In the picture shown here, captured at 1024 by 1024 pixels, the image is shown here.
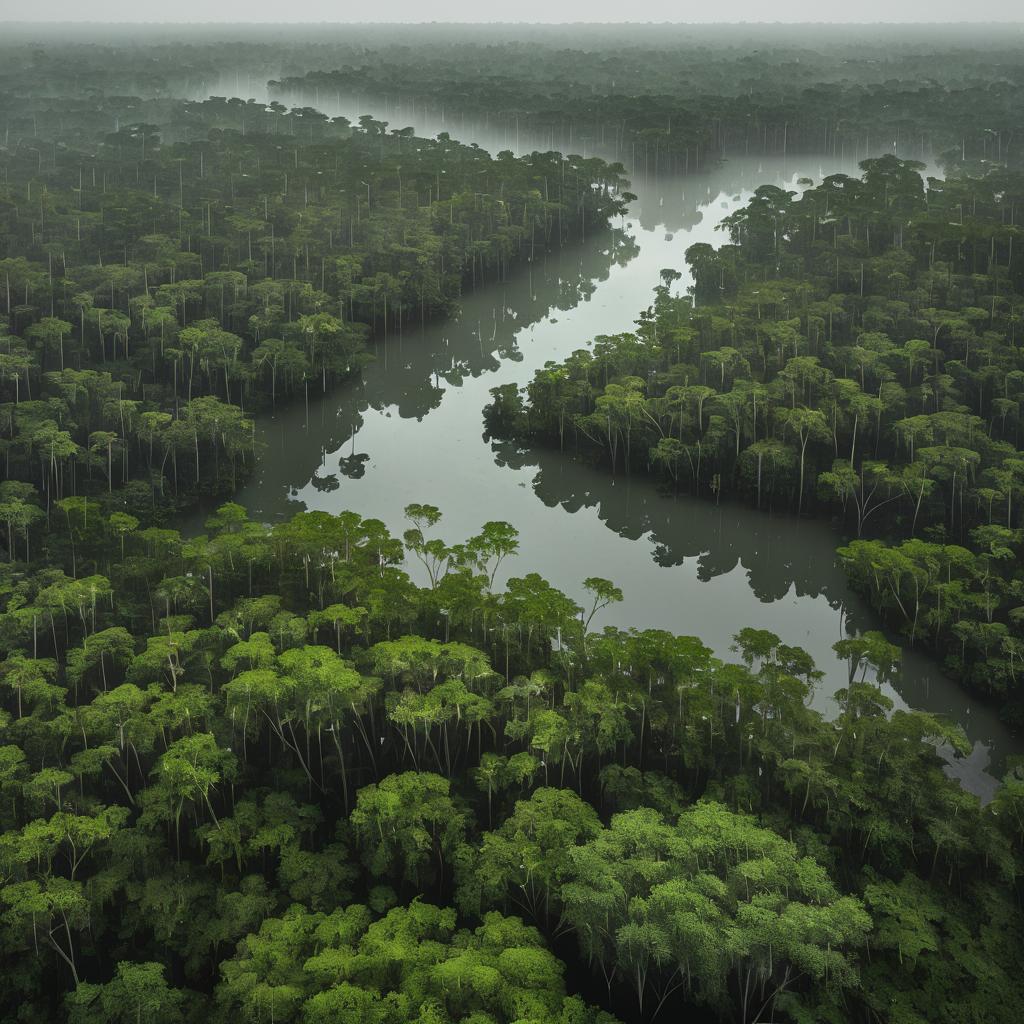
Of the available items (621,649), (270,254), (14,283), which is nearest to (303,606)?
(621,649)

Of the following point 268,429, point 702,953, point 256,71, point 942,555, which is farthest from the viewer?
point 256,71

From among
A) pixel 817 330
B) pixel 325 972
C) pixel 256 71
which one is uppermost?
pixel 256 71

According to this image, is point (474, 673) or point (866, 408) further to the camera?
point (866, 408)

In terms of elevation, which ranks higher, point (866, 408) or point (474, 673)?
point (866, 408)

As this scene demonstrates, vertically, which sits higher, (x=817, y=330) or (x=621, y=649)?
(x=817, y=330)

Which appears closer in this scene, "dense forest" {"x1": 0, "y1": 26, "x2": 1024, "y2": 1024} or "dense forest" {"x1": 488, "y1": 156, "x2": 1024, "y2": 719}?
"dense forest" {"x1": 0, "y1": 26, "x2": 1024, "y2": 1024}

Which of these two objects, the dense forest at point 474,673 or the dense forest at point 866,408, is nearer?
the dense forest at point 474,673

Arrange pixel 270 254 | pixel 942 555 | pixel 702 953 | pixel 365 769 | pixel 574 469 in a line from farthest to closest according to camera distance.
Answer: pixel 270 254 < pixel 574 469 < pixel 942 555 < pixel 365 769 < pixel 702 953

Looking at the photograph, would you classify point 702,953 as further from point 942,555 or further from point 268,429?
point 268,429
